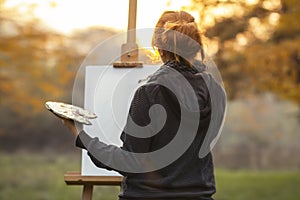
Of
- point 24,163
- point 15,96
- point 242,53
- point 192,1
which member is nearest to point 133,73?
point 192,1

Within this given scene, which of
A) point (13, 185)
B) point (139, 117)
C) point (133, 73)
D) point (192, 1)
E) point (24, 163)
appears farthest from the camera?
point (24, 163)

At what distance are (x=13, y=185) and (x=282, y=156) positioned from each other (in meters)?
4.19

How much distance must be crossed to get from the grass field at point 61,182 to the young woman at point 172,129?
601cm

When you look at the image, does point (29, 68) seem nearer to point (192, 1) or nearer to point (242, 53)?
point (242, 53)

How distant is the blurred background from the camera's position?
750 centimetres

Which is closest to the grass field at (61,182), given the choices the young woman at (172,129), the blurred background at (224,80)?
the blurred background at (224,80)

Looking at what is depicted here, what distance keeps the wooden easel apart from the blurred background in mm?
1626

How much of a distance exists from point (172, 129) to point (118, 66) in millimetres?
747

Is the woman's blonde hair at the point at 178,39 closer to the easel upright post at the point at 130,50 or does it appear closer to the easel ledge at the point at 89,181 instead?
the easel upright post at the point at 130,50

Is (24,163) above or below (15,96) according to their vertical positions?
below

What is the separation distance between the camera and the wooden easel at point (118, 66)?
8.71 feet

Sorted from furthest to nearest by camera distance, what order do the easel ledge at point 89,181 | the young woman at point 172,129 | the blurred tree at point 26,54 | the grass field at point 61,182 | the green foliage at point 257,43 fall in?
1. the grass field at point 61,182
2. the blurred tree at point 26,54
3. the green foliage at point 257,43
4. the easel ledge at point 89,181
5. the young woman at point 172,129

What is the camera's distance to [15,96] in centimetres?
958

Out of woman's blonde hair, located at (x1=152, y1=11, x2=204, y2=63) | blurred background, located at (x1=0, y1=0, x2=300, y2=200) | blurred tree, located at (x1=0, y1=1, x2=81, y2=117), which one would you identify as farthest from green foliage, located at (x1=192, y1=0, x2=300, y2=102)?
woman's blonde hair, located at (x1=152, y1=11, x2=204, y2=63)
